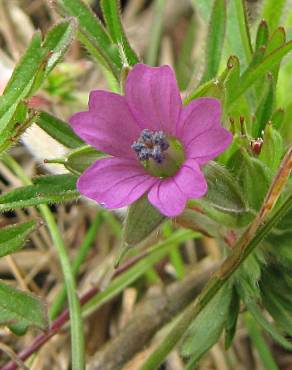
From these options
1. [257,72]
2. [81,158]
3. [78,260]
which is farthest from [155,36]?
[81,158]

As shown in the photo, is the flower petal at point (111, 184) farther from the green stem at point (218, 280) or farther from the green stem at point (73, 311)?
the green stem at point (73, 311)

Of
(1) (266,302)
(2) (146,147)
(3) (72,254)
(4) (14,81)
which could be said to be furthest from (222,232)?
(3) (72,254)

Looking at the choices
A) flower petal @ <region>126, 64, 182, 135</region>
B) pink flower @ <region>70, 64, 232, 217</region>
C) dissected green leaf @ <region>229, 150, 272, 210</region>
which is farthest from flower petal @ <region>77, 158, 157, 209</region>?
dissected green leaf @ <region>229, 150, 272, 210</region>

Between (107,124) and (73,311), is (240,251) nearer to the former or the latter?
(107,124)

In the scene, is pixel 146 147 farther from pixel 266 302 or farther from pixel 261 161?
pixel 266 302

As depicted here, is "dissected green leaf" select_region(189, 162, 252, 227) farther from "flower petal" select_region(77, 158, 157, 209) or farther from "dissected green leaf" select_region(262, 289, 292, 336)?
"dissected green leaf" select_region(262, 289, 292, 336)
